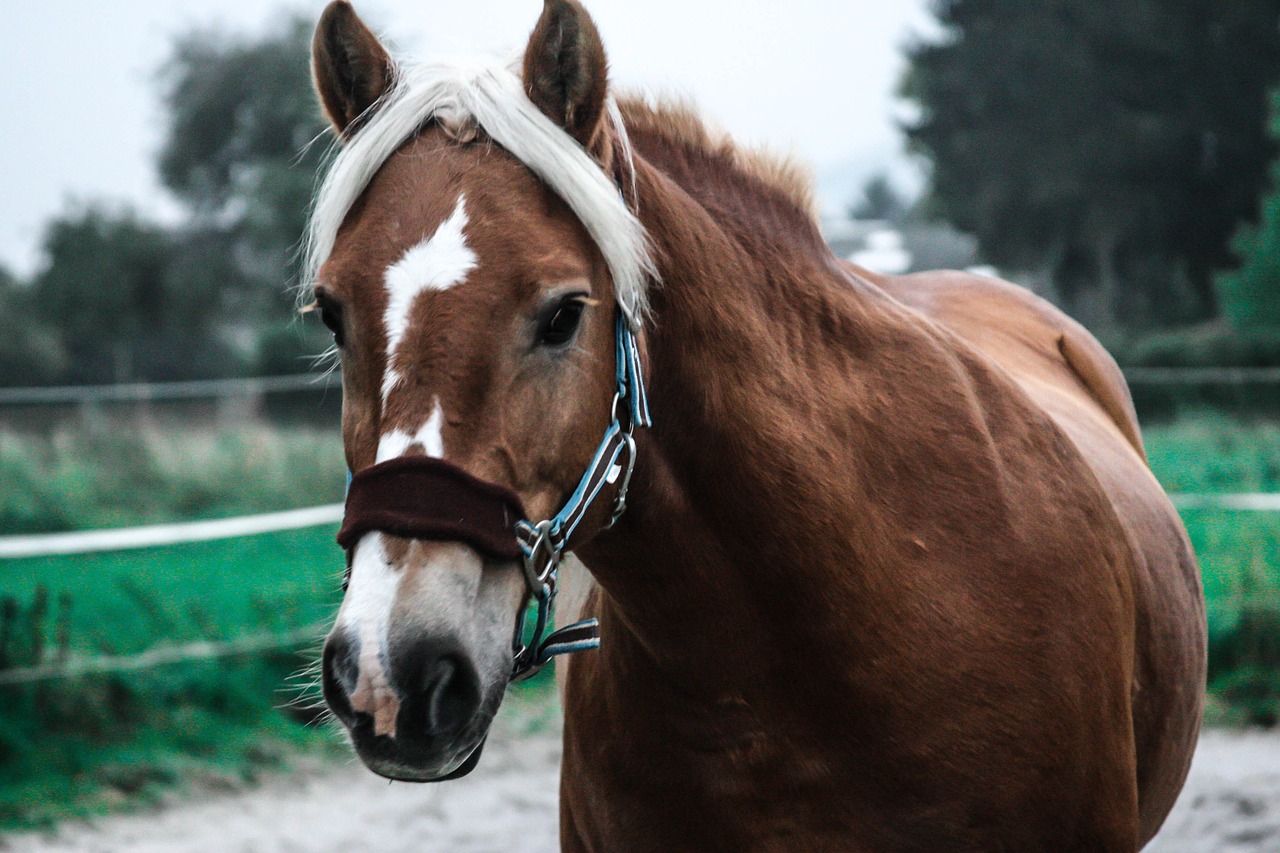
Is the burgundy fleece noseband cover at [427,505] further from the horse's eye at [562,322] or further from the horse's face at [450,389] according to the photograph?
the horse's eye at [562,322]

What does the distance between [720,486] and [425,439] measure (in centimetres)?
53

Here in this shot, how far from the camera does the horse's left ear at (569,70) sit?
159 centimetres

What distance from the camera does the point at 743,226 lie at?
1946 mm

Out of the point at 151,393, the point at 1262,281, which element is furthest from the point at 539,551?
the point at 1262,281

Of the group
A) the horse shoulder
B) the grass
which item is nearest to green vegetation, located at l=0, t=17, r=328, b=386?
the grass

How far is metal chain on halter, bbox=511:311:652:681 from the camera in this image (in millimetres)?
1503

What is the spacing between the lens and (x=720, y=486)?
179 centimetres

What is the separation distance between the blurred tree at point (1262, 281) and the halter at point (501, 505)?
17.6 m

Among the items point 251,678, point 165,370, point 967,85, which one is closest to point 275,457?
point 251,678

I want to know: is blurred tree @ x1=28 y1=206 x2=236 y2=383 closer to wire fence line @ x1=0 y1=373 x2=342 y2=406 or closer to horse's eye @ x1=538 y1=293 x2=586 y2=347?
wire fence line @ x1=0 y1=373 x2=342 y2=406

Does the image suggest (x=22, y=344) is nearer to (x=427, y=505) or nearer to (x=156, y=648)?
(x=156, y=648)

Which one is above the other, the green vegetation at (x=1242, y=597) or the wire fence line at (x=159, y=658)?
the green vegetation at (x=1242, y=597)

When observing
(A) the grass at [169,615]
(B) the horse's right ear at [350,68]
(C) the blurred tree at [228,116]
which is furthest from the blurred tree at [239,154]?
(B) the horse's right ear at [350,68]

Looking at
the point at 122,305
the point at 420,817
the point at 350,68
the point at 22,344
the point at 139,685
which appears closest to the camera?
the point at 350,68
